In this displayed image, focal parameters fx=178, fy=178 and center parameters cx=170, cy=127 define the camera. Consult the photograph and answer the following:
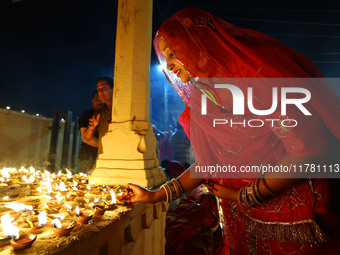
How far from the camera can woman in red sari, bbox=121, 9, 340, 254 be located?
982 mm

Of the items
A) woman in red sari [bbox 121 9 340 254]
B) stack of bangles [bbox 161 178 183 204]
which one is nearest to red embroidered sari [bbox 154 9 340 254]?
woman in red sari [bbox 121 9 340 254]

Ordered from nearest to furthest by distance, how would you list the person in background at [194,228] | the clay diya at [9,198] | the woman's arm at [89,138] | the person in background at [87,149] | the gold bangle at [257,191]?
1. the gold bangle at [257,191]
2. the clay diya at [9,198]
3. the person in background at [194,228]
4. the woman's arm at [89,138]
5. the person in background at [87,149]

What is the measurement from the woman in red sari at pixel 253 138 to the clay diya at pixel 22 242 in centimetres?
78

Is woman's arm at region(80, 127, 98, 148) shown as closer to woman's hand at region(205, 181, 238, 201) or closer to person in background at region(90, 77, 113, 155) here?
person in background at region(90, 77, 113, 155)

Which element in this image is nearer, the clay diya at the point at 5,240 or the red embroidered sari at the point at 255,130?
the clay diya at the point at 5,240

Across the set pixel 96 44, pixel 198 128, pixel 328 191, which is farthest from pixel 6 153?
pixel 328 191

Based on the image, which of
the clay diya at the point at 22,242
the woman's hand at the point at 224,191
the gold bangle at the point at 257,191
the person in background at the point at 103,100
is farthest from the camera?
the person in background at the point at 103,100

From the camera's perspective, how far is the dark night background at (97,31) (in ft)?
35.2

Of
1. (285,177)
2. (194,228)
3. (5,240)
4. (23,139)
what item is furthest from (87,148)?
(23,139)

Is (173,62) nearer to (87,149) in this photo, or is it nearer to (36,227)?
(36,227)

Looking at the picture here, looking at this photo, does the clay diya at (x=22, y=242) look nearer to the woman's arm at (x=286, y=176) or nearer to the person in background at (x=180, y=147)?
the woman's arm at (x=286, y=176)

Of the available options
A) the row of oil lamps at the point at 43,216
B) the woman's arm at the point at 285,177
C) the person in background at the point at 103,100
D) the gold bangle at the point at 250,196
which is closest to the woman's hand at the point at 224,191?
the gold bangle at the point at 250,196

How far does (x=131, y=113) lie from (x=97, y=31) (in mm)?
12871

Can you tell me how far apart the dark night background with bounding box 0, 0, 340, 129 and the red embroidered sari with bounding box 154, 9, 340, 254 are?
902 cm
